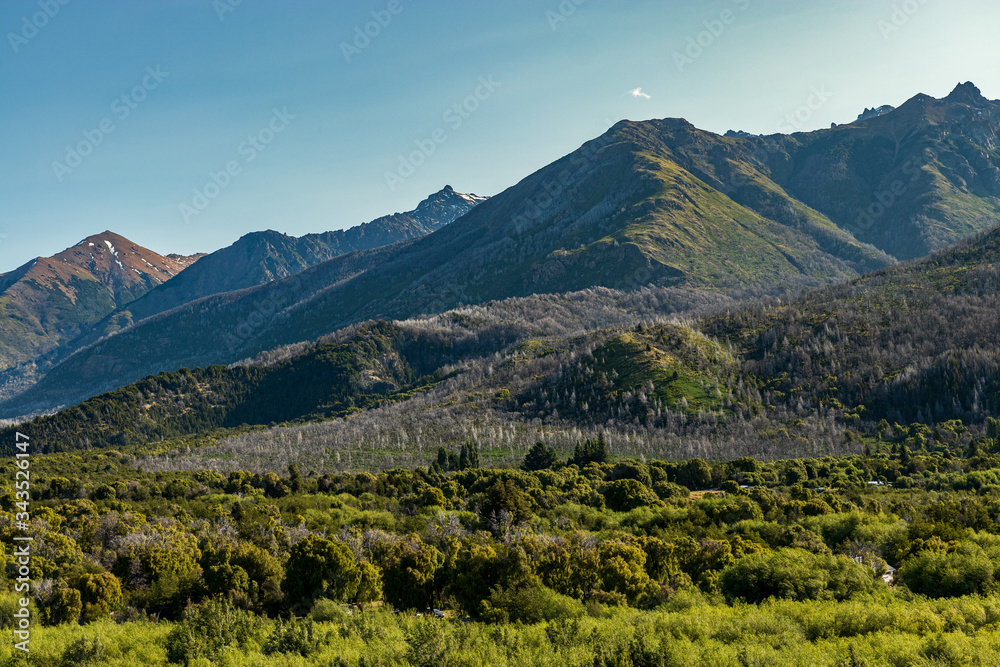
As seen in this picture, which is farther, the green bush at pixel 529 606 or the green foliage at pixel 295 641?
the green bush at pixel 529 606

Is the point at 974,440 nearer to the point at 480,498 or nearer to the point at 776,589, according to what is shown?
the point at 480,498

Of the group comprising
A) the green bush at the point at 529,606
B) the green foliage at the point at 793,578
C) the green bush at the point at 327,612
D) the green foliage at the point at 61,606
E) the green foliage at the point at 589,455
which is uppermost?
the green foliage at the point at 61,606

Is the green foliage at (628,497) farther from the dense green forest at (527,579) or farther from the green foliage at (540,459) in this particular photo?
the green foliage at (540,459)

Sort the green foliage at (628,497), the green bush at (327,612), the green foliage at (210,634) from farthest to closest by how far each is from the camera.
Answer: the green foliage at (628,497) < the green bush at (327,612) < the green foliage at (210,634)

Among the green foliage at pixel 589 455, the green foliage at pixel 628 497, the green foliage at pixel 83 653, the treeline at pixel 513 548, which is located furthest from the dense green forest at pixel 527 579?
the green foliage at pixel 589 455

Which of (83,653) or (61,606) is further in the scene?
(61,606)

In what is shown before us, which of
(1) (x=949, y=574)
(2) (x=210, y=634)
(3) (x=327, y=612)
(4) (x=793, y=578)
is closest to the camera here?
(2) (x=210, y=634)

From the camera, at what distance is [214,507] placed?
112 metres

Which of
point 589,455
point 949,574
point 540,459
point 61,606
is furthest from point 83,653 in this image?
point 589,455

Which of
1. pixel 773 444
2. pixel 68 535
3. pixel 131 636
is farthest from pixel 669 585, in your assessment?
pixel 773 444

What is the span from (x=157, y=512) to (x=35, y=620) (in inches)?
2062

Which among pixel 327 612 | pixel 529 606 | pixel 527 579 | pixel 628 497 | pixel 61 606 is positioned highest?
pixel 61 606

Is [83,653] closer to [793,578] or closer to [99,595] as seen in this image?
[99,595]

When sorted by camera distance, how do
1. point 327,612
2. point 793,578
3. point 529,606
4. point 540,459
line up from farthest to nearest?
1. point 540,459
2. point 793,578
3. point 327,612
4. point 529,606
